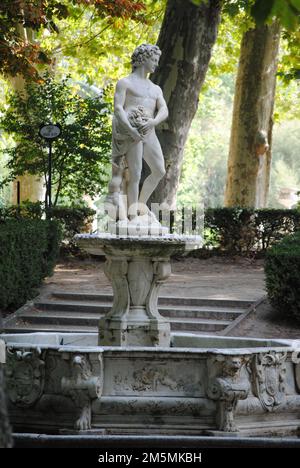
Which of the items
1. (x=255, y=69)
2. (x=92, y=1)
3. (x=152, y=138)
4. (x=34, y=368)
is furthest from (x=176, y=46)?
(x=34, y=368)

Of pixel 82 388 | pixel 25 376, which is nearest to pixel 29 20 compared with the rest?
pixel 25 376

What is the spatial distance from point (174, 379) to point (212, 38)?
11180 millimetres

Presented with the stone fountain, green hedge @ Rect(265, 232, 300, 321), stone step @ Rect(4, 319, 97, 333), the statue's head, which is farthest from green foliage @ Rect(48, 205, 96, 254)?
the stone fountain

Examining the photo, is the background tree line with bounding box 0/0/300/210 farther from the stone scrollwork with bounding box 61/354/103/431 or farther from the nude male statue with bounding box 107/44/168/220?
the stone scrollwork with bounding box 61/354/103/431

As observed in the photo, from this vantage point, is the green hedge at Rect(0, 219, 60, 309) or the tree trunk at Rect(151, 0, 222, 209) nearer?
the green hedge at Rect(0, 219, 60, 309)

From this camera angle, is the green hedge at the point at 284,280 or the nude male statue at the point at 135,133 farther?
the green hedge at the point at 284,280

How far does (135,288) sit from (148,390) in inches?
65.1

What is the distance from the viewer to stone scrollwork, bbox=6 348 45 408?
893 cm

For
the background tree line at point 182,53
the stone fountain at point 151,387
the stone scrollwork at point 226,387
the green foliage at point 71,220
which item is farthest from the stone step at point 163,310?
the stone scrollwork at point 226,387

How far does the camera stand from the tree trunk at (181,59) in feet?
60.8

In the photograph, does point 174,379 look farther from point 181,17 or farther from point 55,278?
point 181,17

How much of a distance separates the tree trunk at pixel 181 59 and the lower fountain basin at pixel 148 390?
10.1 m

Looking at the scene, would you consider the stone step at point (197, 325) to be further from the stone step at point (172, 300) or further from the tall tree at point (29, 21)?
the tall tree at point (29, 21)

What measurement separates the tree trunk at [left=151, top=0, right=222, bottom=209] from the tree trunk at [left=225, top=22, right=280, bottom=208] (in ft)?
17.5
